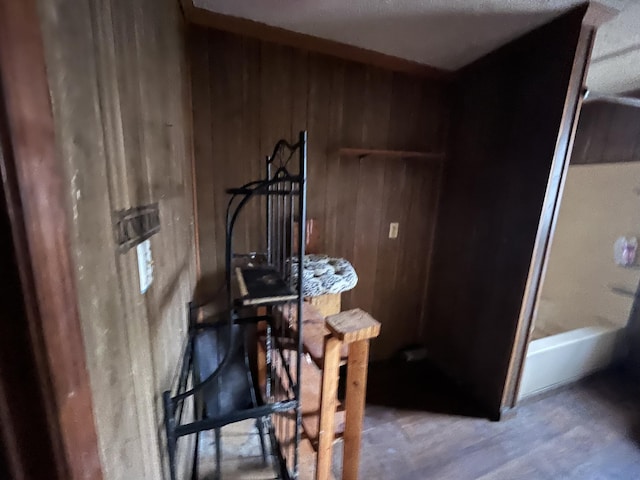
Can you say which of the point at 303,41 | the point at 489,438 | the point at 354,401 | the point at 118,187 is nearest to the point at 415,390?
the point at 489,438

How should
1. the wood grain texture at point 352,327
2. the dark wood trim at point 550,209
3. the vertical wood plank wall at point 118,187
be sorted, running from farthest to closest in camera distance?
the dark wood trim at point 550,209 → the wood grain texture at point 352,327 → the vertical wood plank wall at point 118,187

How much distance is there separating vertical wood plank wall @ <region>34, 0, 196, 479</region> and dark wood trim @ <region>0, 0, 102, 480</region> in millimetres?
36

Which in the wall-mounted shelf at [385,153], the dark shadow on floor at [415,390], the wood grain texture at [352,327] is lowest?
the dark shadow on floor at [415,390]

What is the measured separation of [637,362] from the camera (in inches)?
81.4

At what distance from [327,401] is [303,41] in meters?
1.68

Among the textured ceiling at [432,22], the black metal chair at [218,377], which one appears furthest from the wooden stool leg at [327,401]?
the textured ceiling at [432,22]

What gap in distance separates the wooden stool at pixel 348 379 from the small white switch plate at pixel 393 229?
3.61 feet

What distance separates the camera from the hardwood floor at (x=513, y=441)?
54.6 inches

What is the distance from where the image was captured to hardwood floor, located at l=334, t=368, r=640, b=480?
1388 millimetres

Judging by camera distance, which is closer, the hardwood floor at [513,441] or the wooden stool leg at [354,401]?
the wooden stool leg at [354,401]

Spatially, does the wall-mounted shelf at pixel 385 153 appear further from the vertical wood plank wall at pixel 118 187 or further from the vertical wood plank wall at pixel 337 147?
the vertical wood plank wall at pixel 118 187

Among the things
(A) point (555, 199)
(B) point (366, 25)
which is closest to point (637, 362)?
(A) point (555, 199)

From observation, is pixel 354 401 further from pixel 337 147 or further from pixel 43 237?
pixel 337 147

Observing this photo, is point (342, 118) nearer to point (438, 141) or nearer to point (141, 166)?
point (438, 141)
